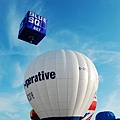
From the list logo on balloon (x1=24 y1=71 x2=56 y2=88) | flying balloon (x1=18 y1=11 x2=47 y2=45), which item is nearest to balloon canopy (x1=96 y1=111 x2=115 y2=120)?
logo on balloon (x1=24 y1=71 x2=56 y2=88)

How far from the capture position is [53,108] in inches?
840

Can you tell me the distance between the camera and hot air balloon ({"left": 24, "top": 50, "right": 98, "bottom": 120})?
21156mm

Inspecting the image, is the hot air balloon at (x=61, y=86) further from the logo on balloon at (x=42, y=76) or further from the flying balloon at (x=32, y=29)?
the flying balloon at (x=32, y=29)

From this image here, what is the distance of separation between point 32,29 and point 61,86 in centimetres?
572

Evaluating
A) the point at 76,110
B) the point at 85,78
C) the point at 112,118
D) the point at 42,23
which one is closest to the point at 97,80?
the point at 85,78

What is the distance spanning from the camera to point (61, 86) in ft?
69.3

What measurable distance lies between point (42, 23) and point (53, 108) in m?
8.04

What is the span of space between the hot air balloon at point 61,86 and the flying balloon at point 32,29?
2.17m

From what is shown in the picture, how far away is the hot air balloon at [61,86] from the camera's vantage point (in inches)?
833

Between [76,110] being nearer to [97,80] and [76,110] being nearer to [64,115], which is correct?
[64,115]

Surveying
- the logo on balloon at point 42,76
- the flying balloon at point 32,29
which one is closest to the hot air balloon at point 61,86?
the logo on balloon at point 42,76

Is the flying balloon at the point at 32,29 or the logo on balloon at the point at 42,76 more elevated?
the flying balloon at the point at 32,29

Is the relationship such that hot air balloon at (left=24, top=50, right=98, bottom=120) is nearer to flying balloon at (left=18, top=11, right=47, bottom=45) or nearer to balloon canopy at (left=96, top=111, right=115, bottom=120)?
flying balloon at (left=18, top=11, right=47, bottom=45)

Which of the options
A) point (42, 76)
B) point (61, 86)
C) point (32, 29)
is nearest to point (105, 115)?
point (61, 86)
